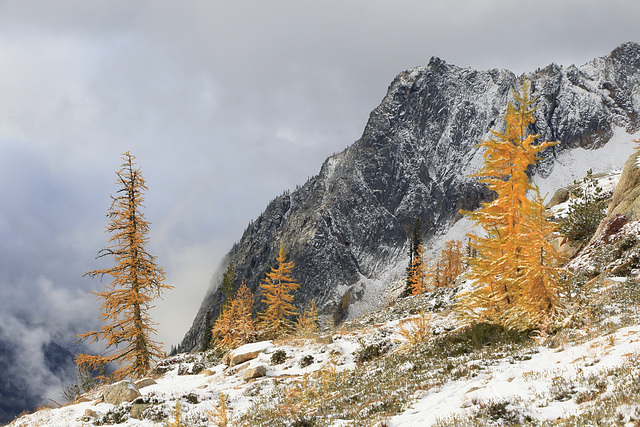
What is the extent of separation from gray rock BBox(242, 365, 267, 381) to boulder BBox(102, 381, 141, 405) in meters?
4.54

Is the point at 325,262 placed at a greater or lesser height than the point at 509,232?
greater

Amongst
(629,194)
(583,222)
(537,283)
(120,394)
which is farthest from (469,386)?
(583,222)

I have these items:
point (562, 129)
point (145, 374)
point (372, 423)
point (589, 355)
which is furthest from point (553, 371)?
point (562, 129)

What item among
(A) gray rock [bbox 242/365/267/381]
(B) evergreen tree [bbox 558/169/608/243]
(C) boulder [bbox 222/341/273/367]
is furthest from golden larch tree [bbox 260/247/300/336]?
(B) evergreen tree [bbox 558/169/608/243]

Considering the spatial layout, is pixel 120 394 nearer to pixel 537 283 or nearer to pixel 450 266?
pixel 537 283

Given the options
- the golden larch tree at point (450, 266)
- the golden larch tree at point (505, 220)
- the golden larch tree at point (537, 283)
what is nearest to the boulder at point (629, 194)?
the golden larch tree at point (505, 220)

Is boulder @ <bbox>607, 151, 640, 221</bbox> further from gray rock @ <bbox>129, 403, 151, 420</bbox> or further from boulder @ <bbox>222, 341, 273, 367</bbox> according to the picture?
gray rock @ <bbox>129, 403, 151, 420</bbox>

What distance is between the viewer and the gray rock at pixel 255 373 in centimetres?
1731

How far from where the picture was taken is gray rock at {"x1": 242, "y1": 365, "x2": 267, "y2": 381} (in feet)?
56.8

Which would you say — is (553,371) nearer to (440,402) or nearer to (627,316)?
(440,402)

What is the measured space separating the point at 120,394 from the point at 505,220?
16308mm

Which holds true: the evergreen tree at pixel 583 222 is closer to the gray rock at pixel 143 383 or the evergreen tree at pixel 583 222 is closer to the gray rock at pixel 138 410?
the gray rock at pixel 138 410

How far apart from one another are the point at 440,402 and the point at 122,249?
19.2 meters

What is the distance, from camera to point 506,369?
9594 mm
